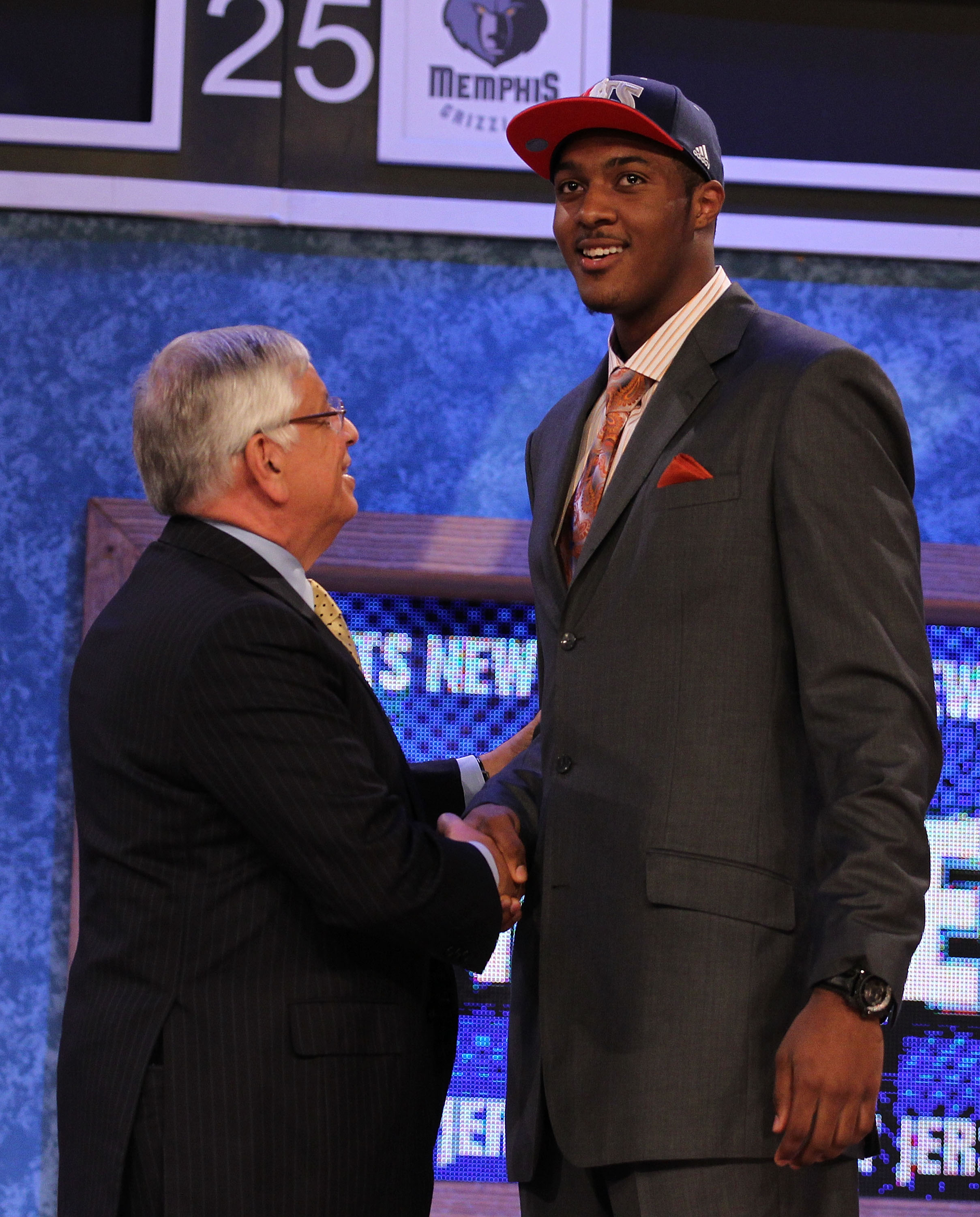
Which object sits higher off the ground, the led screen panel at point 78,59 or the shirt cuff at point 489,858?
the led screen panel at point 78,59

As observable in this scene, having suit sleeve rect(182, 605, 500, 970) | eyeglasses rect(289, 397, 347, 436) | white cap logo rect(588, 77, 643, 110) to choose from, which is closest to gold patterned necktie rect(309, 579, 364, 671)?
eyeglasses rect(289, 397, 347, 436)

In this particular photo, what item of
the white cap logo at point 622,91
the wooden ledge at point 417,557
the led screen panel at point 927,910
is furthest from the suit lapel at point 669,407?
the led screen panel at point 927,910

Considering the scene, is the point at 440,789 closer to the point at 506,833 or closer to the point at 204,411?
the point at 506,833

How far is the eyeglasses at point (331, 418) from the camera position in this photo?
164 cm

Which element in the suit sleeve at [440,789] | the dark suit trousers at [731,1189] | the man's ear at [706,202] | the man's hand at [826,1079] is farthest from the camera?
the suit sleeve at [440,789]

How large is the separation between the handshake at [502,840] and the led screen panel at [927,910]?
929 mm

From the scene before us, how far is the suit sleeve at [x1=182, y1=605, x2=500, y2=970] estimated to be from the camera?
4.57 feet

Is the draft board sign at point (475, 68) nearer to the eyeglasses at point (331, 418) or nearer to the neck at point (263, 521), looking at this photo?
the eyeglasses at point (331, 418)

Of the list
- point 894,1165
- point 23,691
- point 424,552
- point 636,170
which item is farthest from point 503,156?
point 894,1165

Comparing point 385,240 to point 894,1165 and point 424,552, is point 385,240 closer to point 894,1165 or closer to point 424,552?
point 424,552

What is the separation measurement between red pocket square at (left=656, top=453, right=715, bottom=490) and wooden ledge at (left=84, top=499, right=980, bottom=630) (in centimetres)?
104

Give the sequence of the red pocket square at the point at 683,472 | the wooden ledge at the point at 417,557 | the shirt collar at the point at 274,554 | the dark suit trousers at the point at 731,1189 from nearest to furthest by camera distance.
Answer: the dark suit trousers at the point at 731,1189 → the red pocket square at the point at 683,472 → the shirt collar at the point at 274,554 → the wooden ledge at the point at 417,557

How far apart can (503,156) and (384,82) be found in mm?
253

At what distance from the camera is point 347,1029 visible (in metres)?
1.44
